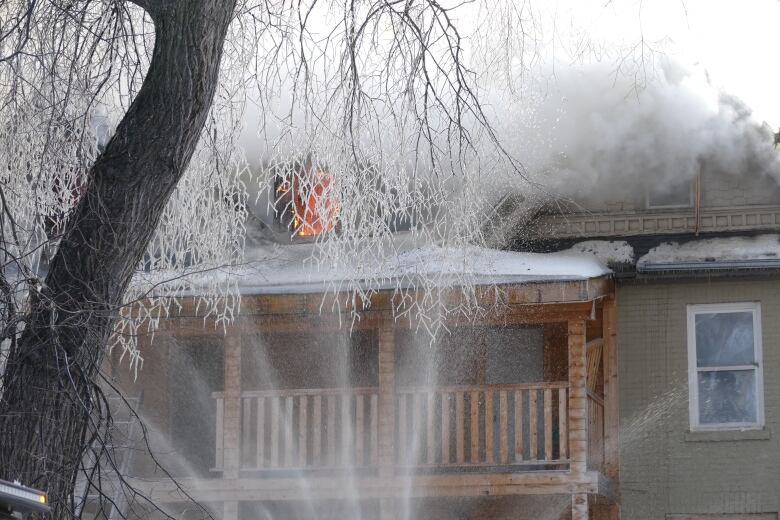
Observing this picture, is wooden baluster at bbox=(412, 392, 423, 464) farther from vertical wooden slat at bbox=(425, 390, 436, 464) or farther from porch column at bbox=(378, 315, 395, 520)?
porch column at bbox=(378, 315, 395, 520)

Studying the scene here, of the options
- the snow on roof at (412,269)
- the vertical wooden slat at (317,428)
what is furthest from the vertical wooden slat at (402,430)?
the snow on roof at (412,269)

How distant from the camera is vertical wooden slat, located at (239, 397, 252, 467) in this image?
12.7 meters

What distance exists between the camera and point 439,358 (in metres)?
Answer: 13.6

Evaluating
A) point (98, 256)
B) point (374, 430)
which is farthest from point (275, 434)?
point (98, 256)

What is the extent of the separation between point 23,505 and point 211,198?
467cm

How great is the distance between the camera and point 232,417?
12.7 metres

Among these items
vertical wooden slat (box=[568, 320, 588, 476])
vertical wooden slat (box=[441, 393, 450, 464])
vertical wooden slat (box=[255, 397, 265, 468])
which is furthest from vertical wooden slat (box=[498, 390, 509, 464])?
vertical wooden slat (box=[255, 397, 265, 468])

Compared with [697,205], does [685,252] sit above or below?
below

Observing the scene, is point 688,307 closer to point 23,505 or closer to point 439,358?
point 439,358

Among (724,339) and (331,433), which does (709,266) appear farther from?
(331,433)

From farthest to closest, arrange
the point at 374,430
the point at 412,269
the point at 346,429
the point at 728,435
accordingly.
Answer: the point at 728,435 < the point at 346,429 < the point at 374,430 < the point at 412,269

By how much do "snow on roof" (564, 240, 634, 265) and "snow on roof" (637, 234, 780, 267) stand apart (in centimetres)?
18

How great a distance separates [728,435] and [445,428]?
3292 mm

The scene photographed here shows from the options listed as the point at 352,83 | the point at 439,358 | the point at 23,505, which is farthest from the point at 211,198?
the point at 439,358
